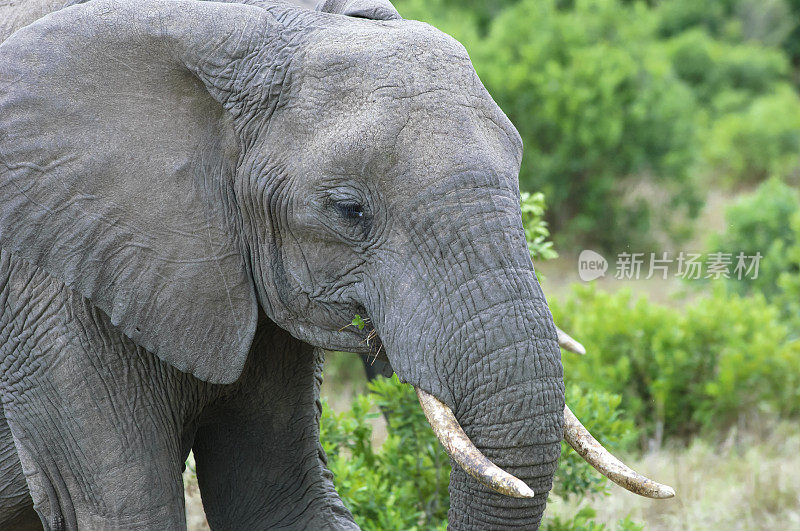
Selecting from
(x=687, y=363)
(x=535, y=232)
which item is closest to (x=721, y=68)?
(x=687, y=363)

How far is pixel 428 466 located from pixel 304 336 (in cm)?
184

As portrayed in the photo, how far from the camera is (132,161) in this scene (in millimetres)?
2498

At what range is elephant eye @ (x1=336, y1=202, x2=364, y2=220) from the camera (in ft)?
7.77

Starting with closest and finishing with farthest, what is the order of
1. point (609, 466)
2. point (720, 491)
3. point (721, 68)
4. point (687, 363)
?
1. point (609, 466)
2. point (720, 491)
3. point (687, 363)
4. point (721, 68)

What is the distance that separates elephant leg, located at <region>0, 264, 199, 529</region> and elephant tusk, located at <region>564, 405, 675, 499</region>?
0.97 meters

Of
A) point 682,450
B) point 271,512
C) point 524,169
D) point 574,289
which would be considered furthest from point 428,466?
point 524,169

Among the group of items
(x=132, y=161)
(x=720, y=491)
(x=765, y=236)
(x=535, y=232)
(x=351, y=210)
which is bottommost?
(x=765, y=236)

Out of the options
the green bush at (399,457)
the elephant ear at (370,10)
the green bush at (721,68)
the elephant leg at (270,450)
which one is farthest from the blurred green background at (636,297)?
the elephant ear at (370,10)

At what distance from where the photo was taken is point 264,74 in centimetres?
249

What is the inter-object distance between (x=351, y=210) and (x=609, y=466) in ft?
2.52

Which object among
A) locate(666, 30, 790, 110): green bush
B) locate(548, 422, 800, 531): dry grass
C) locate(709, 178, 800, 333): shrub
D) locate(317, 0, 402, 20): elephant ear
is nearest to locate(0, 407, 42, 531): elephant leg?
locate(317, 0, 402, 20): elephant ear

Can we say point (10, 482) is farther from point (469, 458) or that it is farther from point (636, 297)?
point (636, 297)

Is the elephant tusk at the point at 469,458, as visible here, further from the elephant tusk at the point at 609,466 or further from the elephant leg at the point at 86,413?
the elephant leg at the point at 86,413

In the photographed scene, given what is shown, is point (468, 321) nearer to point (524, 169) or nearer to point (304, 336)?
point (304, 336)
